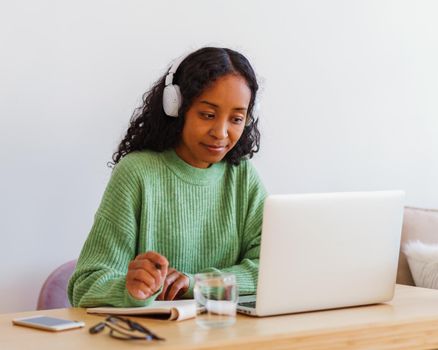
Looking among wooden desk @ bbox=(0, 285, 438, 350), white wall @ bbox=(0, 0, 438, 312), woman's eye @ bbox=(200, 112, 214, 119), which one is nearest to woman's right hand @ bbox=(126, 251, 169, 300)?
wooden desk @ bbox=(0, 285, 438, 350)

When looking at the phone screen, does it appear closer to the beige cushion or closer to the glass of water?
the glass of water

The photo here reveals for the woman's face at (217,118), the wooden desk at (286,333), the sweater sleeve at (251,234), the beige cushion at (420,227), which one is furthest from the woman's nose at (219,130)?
the beige cushion at (420,227)

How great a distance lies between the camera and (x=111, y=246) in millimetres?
1719

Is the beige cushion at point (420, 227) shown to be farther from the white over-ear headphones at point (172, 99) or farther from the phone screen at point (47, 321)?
the phone screen at point (47, 321)

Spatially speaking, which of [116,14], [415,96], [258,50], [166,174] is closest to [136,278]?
[166,174]

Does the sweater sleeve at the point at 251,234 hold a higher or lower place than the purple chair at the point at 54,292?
higher

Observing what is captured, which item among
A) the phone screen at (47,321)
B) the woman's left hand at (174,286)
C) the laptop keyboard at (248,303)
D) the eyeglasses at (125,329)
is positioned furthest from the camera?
the woman's left hand at (174,286)

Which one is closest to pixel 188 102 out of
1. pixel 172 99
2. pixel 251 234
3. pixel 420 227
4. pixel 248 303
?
pixel 172 99

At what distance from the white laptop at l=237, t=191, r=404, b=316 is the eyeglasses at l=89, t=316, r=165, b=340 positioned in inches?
10.4

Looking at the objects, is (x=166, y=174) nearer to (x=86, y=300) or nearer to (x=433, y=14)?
(x=86, y=300)

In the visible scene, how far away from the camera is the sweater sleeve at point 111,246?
160cm

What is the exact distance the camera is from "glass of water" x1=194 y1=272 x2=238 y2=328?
1410 mm

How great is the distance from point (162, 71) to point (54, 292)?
2.27 ft

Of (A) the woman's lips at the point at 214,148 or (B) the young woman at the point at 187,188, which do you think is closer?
(B) the young woman at the point at 187,188
